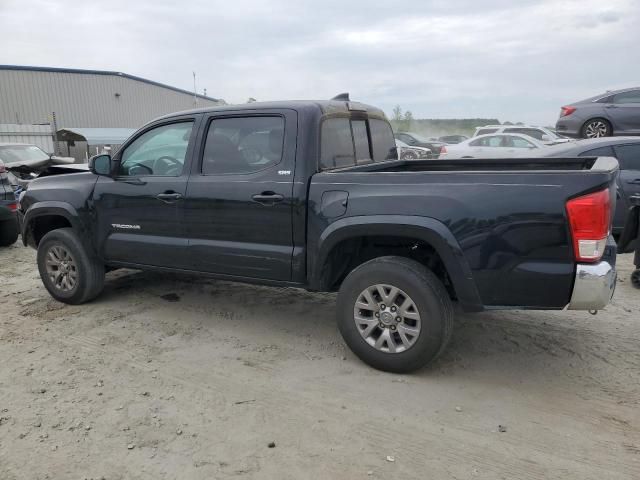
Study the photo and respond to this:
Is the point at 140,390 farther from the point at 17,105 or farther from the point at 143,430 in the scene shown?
the point at 17,105

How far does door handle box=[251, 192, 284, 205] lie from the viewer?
151 inches

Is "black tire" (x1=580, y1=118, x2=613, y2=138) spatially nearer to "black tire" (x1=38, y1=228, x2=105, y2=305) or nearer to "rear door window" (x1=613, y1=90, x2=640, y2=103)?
"rear door window" (x1=613, y1=90, x2=640, y2=103)

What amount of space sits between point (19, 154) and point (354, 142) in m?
10.5

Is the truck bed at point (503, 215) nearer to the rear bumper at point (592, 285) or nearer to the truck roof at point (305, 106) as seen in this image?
the rear bumper at point (592, 285)

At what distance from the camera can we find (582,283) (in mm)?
2996

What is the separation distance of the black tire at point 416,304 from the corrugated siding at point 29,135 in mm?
22209

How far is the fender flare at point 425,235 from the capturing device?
10.6ft

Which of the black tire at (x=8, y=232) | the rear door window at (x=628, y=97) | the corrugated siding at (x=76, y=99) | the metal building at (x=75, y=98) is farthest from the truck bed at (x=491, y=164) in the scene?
the corrugated siding at (x=76, y=99)

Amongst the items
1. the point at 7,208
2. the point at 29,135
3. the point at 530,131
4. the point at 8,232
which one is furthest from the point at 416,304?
the point at 29,135

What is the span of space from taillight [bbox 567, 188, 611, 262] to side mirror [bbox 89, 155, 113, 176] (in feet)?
12.9

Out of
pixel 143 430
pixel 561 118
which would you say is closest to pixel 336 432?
pixel 143 430

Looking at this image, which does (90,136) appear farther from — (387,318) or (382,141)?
(387,318)

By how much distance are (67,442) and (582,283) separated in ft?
10.2

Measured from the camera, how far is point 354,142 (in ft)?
14.5
